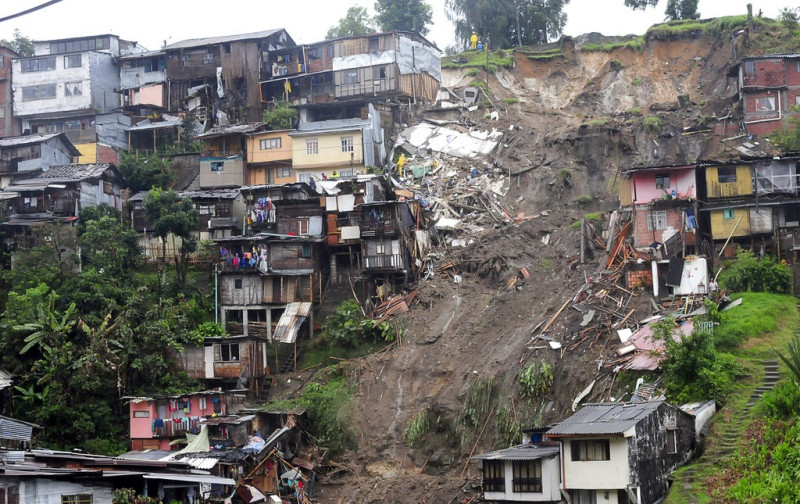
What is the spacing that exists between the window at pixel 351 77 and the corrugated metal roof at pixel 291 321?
2159 centimetres

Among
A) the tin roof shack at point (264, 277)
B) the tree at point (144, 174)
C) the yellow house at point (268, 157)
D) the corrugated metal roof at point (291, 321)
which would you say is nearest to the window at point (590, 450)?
the corrugated metal roof at point (291, 321)

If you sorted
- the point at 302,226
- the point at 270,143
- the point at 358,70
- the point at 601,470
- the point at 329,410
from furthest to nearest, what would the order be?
the point at 358,70 → the point at 270,143 → the point at 302,226 → the point at 329,410 → the point at 601,470

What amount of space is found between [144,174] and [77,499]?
39.3 m

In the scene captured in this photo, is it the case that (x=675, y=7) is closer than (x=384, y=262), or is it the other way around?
(x=384, y=262)

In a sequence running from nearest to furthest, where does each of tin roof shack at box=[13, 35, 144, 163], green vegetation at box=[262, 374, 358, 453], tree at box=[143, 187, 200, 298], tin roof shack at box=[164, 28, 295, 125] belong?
green vegetation at box=[262, 374, 358, 453], tree at box=[143, 187, 200, 298], tin roof shack at box=[164, 28, 295, 125], tin roof shack at box=[13, 35, 144, 163]

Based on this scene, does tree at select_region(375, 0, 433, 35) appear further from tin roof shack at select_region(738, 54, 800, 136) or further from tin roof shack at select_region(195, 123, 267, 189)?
tin roof shack at select_region(738, 54, 800, 136)

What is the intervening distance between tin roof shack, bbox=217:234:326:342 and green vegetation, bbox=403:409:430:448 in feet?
37.9

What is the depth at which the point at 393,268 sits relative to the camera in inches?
2084

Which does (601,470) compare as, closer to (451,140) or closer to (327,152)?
(327,152)

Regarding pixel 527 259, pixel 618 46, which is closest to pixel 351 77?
pixel 618 46

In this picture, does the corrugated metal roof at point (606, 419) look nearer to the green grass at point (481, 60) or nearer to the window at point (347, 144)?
the window at point (347, 144)

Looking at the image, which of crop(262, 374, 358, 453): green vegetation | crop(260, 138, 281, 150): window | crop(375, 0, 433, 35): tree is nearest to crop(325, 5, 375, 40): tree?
crop(375, 0, 433, 35): tree

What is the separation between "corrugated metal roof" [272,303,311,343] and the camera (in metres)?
52.1

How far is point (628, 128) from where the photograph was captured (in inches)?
2484
